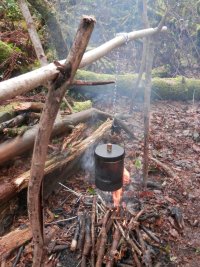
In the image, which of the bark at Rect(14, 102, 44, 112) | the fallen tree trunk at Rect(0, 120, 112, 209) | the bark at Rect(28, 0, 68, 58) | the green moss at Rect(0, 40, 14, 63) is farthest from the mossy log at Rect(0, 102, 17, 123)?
the bark at Rect(28, 0, 68, 58)

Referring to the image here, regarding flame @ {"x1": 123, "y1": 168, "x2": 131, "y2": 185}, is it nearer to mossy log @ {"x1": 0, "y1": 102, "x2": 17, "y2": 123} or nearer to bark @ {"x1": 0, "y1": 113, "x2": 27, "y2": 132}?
bark @ {"x1": 0, "y1": 113, "x2": 27, "y2": 132}

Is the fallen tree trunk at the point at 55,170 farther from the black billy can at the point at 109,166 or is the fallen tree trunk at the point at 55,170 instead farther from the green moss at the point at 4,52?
the green moss at the point at 4,52

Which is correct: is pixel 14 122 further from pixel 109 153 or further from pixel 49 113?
pixel 49 113

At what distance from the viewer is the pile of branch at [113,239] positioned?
11.1ft

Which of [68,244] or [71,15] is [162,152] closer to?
[68,244]

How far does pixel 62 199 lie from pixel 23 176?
831 mm

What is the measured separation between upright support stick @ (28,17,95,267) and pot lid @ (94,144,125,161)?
1410mm

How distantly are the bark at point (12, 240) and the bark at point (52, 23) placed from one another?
18.7 ft

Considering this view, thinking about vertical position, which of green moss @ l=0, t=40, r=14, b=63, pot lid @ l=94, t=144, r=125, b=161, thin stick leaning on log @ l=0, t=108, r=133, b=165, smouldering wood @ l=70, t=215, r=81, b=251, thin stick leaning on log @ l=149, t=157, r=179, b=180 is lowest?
thin stick leaning on log @ l=149, t=157, r=179, b=180

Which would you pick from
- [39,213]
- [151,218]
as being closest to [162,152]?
[151,218]

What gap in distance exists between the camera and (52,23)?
25.3 feet

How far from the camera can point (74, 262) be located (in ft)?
11.3

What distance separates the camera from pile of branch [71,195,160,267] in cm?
338

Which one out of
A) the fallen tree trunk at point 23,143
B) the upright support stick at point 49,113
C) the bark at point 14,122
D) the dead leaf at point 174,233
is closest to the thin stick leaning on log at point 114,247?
the dead leaf at point 174,233
